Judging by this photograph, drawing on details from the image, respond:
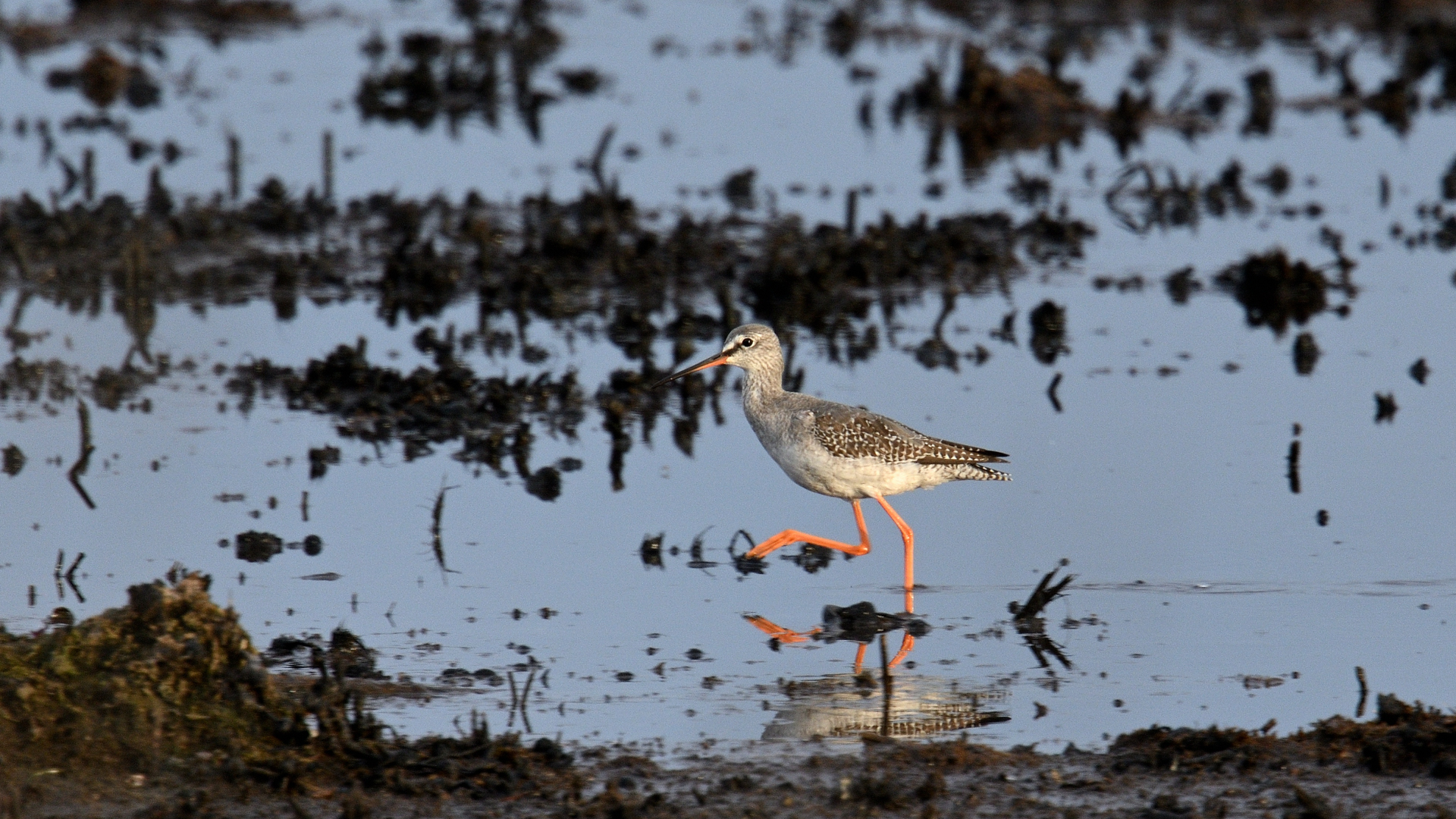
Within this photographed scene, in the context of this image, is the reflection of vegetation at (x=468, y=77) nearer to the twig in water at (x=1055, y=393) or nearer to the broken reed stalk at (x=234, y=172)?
the broken reed stalk at (x=234, y=172)

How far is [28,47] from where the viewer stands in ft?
83.8

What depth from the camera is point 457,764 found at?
22.4 ft

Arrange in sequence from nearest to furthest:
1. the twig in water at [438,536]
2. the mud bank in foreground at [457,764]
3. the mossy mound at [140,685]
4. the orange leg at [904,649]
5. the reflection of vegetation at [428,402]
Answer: the mud bank in foreground at [457,764]
the mossy mound at [140,685]
the orange leg at [904,649]
the twig in water at [438,536]
the reflection of vegetation at [428,402]

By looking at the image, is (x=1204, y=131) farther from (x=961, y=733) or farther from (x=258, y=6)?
(x=961, y=733)

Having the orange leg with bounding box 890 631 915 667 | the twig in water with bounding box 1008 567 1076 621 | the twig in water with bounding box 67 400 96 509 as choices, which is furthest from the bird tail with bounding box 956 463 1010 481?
the twig in water with bounding box 67 400 96 509

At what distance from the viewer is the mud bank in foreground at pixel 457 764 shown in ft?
21.9

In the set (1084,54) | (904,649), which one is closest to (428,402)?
(904,649)

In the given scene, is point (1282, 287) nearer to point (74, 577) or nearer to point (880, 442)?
point (880, 442)

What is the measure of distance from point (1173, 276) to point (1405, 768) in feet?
31.4

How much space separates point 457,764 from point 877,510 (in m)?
5.53

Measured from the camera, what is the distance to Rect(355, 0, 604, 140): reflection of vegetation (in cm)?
2319

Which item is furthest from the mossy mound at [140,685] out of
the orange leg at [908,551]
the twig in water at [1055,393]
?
the twig in water at [1055,393]

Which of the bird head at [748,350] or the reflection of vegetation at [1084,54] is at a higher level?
the reflection of vegetation at [1084,54]

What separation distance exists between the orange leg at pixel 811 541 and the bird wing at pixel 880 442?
40cm
